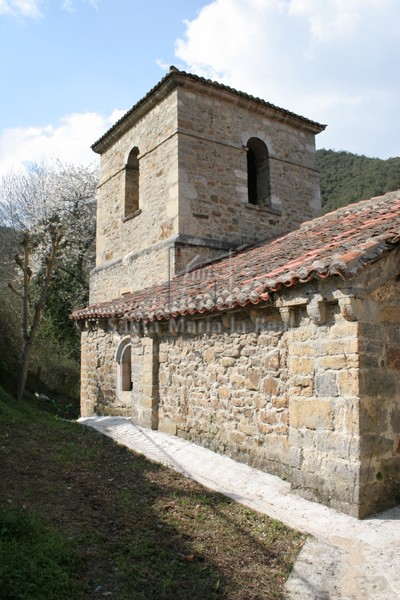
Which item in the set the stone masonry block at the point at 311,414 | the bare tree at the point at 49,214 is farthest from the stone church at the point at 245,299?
the bare tree at the point at 49,214

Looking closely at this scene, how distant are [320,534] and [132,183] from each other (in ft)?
32.0

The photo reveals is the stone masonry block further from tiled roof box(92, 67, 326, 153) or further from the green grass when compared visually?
tiled roof box(92, 67, 326, 153)

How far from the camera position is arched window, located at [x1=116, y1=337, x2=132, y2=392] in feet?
29.9

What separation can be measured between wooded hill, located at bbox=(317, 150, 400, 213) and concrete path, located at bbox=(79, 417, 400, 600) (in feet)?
55.6

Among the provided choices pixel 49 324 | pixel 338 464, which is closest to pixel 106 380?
pixel 338 464

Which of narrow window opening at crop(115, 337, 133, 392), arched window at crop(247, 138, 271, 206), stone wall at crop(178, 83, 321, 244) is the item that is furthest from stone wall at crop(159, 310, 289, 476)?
arched window at crop(247, 138, 271, 206)

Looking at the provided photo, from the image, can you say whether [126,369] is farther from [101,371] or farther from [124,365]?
[101,371]

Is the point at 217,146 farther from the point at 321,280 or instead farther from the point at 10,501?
the point at 10,501

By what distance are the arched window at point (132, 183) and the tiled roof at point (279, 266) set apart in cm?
320

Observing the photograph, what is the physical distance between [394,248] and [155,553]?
138 inches

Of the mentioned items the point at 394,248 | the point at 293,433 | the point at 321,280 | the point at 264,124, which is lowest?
the point at 293,433

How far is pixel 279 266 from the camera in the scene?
6.02 meters

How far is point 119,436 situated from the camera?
7359 millimetres

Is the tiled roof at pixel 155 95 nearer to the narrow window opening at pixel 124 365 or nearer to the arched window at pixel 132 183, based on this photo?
the arched window at pixel 132 183
